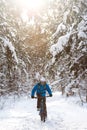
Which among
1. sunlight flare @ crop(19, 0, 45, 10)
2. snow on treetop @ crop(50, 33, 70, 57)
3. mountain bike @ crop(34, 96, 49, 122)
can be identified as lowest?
mountain bike @ crop(34, 96, 49, 122)

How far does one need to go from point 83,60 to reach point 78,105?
10.0 ft

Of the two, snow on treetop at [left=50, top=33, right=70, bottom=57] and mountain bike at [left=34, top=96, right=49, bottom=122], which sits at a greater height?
snow on treetop at [left=50, top=33, right=70, bottom=57]

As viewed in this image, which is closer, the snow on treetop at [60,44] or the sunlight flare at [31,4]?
the snow on treetop at [60,44]

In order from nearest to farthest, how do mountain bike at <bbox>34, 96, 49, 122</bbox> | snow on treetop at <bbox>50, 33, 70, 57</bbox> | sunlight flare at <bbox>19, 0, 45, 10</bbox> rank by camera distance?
mountain bike at <bbox>34, 96, 49, 122</bbox> → snow on treetop at <bbox>50, 33, 70, 57</bbox> → sunlight flare at <bbox>19, 0, 45, 10</bbox>

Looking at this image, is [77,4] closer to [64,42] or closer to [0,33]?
[64,42]

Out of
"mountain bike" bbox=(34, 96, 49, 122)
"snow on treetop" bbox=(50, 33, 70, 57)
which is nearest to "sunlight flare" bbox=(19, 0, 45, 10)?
"snow on treetop" bbox=(50, 33, 70, 57)

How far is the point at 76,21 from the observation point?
15.1m

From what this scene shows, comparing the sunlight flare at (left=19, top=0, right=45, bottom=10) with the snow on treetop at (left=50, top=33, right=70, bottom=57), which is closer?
the snow on treetop at (left=50, top=33, right=70, bottom=57)

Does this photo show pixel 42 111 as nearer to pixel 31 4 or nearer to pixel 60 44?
pixel 60 44

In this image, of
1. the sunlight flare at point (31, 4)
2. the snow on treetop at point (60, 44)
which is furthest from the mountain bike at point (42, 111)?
the sunlight flare at point (31, 4)

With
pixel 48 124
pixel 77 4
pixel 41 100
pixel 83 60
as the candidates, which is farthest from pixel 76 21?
pixel 48 124

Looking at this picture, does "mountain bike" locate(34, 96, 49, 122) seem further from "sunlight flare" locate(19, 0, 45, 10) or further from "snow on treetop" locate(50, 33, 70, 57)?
"sunlight flare" locate(19, 0, 45, 10)

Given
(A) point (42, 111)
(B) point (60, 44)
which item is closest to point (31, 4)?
(B) point (60, 44)

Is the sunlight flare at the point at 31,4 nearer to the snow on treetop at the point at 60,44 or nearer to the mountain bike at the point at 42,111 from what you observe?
the snow on treetop at the point at 60,44
